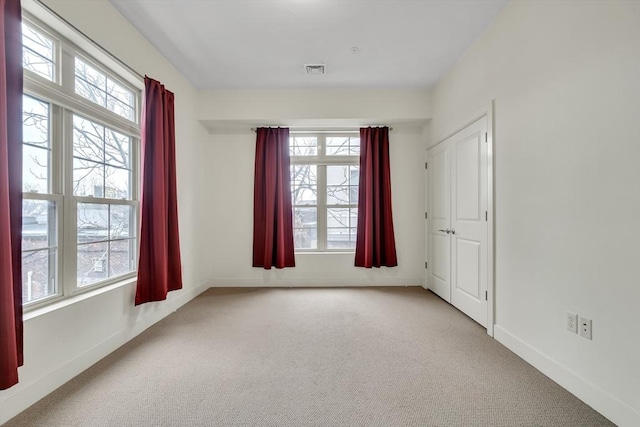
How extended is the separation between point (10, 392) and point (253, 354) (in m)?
1.34

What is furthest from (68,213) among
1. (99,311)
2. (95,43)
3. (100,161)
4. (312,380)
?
(312,380)

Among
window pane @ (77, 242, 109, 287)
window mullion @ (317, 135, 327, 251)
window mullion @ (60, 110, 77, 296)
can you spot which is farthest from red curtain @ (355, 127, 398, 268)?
window mullion @ (60, 110, 77, 296)

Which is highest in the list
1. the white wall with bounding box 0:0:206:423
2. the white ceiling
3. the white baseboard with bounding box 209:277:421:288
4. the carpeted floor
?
the white ceiling

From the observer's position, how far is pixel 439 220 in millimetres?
3668

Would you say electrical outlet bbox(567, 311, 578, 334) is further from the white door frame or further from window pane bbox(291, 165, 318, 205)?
window pane bbox(291, 165, 318, 205)

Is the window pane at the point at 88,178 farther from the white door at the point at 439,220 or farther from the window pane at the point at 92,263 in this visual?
the white door at the point at 439,220

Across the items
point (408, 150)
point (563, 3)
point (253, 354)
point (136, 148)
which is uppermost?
point (563, 3)

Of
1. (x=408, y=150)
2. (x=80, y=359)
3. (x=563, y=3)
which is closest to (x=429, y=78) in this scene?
(x=408, y=150)

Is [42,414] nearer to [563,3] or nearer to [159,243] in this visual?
[159,243]

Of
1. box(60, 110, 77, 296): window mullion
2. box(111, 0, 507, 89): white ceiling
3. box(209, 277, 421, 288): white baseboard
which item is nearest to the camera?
box(60, 110, 77, 296): window mullion

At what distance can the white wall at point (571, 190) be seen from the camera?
4.64 feet

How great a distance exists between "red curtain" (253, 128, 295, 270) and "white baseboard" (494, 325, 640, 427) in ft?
9.13

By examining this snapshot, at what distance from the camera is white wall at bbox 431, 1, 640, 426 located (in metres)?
1.41

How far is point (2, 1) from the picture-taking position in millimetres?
1383
